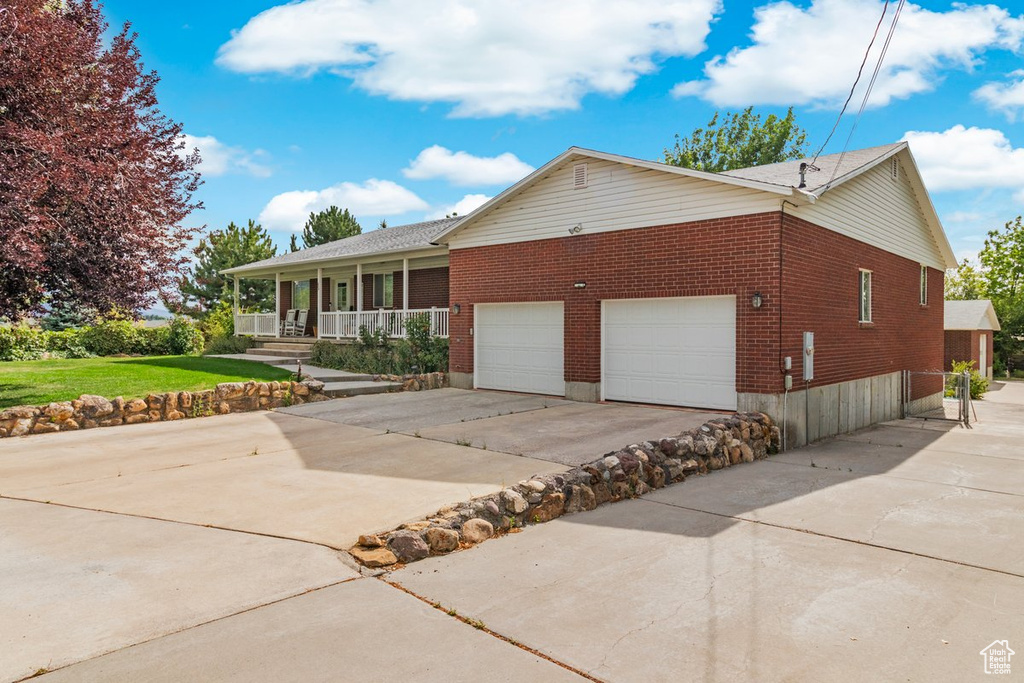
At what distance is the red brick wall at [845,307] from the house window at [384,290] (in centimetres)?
1425

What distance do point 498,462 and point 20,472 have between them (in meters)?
5.54

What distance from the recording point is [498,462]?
7648mm

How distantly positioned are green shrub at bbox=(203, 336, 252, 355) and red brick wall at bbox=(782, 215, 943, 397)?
1931 centimetres

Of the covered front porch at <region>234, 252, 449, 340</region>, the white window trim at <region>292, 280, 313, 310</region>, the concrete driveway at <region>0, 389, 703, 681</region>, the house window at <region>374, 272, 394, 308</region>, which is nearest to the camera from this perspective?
the concrete driveway at <region>0, 389, 703, 681</region>

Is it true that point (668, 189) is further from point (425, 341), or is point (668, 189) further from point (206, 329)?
point (206, 329)

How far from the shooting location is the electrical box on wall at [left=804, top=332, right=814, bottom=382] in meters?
10.9

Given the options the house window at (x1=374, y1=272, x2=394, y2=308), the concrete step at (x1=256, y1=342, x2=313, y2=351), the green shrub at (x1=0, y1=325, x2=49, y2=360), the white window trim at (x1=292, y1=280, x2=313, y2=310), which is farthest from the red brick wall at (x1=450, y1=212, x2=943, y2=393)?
the green shrub at (x1=0, y1=325, x2=49, y2=360)

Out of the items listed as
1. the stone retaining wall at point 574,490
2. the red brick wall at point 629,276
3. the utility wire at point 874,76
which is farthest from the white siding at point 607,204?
the stone retaining wall at point 574,490

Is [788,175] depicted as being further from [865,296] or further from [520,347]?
[520,347]

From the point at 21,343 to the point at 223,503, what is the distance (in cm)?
1999

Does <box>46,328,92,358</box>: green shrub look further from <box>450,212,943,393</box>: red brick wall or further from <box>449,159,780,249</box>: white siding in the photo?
<box>449,159,780,249</box>: white siding

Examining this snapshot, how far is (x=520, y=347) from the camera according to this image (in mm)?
14273

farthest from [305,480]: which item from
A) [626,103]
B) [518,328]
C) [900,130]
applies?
[626,103]

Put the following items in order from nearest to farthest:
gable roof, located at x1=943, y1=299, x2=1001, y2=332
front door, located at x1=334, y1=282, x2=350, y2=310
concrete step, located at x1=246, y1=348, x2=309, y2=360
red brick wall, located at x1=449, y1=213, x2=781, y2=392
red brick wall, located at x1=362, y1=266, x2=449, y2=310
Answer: red brick wall, located at x1=449, y1=213, x2=781, y2=392 < red brick wall, located at x1=362, y1=266, x2=449, y2=310 < concrete step, located at x1=246, y1=348, x2=309, y2=360 < front door, located at x1=334, y1=282, x2=350, y2=310 < gable roof, located at x1=943, y1=299, x2=1001, y2=332
